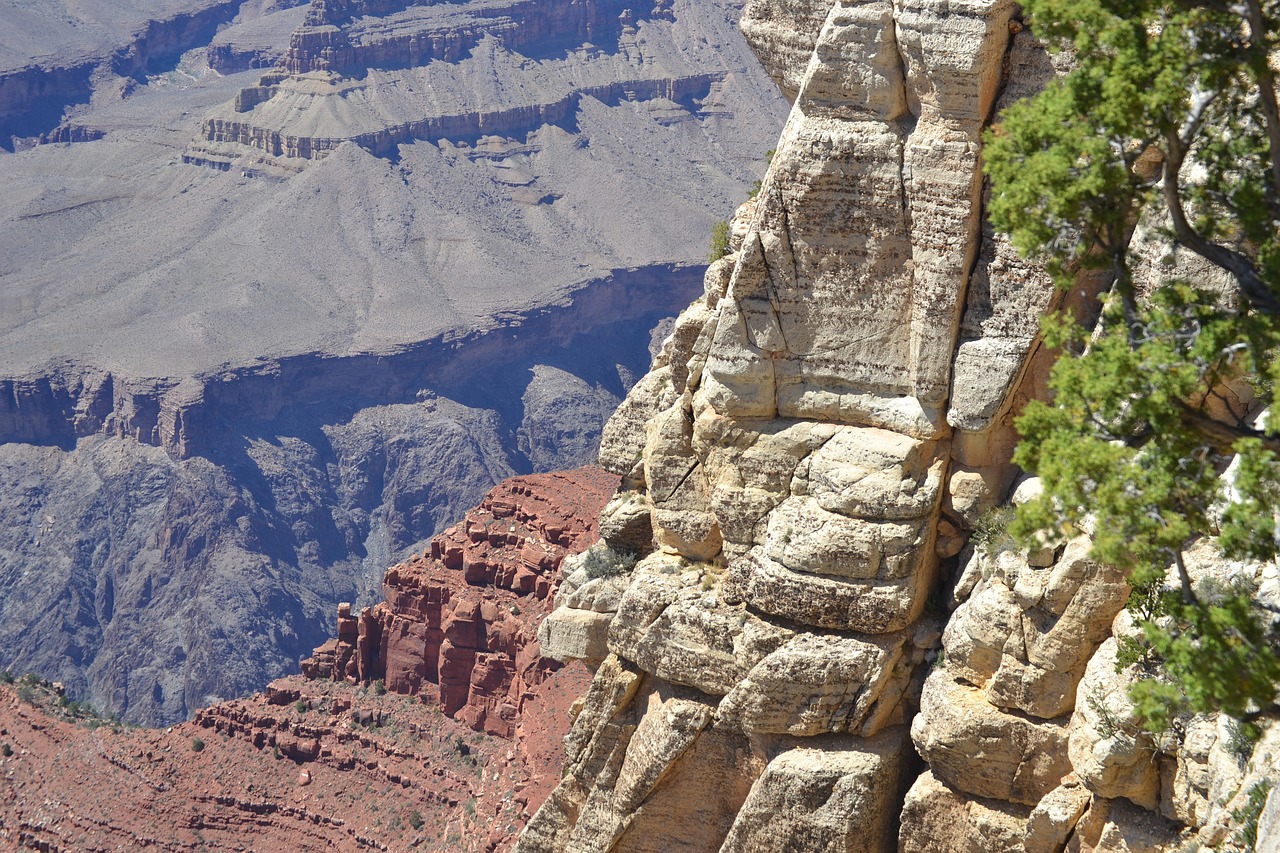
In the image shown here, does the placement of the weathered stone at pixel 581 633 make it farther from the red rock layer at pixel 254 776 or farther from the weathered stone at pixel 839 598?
the red rock layer at pixel 254 776

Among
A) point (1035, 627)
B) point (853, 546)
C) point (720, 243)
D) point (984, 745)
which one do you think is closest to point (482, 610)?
point (720, 243)

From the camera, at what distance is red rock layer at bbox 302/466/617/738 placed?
202ft

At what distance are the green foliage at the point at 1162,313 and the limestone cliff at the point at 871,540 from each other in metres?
5.47

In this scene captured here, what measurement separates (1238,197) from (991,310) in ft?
27.0

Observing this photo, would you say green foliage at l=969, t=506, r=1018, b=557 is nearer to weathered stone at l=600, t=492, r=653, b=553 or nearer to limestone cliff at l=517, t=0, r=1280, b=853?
limestone cliff at l=517, t=0, r=1280, b=853

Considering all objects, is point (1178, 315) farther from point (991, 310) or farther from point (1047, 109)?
point (991, 310)

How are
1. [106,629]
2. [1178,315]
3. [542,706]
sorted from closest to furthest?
[1178,315]
[542,706]
[106,629]

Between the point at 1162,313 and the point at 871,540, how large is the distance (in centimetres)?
985

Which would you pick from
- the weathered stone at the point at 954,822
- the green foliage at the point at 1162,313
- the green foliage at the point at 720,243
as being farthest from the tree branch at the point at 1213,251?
the green foliage at the point at 720,243

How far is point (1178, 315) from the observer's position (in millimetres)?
19000

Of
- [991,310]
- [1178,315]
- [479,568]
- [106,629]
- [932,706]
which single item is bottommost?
[106,629]

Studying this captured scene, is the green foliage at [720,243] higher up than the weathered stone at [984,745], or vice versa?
the green foliage at [720,243]

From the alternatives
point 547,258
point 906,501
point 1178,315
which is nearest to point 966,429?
point 906,501

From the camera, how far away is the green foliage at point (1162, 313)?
722 inches
